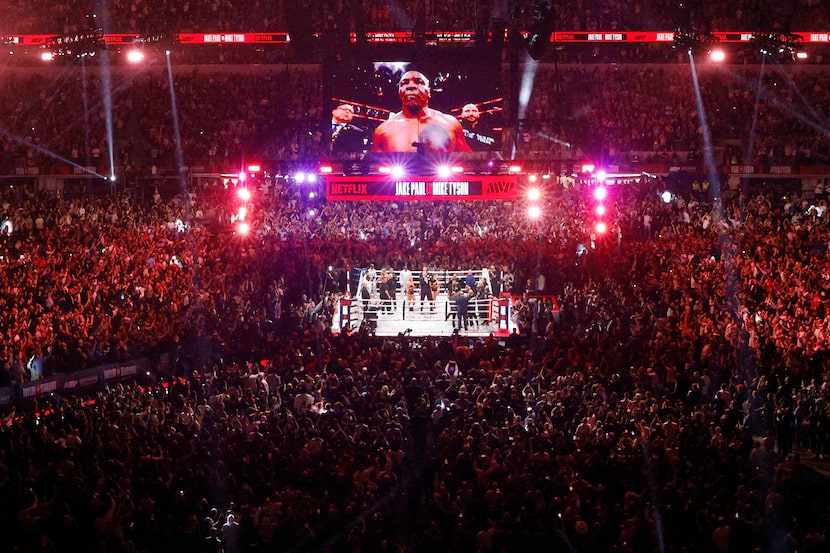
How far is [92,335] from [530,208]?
588 inches

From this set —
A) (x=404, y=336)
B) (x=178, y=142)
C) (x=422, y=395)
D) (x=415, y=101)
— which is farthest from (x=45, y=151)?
(x=422, y=395)

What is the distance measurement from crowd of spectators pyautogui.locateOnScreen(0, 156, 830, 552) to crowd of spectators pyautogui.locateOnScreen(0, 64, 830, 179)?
2.46m

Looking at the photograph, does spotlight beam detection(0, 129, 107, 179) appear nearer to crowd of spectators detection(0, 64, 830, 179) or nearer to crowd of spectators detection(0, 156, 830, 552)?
crowd of spectators detection(0, 64, 830, 179)

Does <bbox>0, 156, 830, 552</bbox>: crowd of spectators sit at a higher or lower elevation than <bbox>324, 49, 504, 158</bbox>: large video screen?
lower

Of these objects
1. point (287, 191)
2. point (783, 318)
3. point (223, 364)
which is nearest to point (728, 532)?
point (783, 318)

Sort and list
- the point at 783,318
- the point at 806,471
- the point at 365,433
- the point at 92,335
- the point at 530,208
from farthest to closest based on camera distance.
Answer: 1. the point at 530,208
2. the point at 92,335
3. the point at 783,318
4. the point at 806,471
5. the point at 365,433

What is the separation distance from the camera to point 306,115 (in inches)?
1282

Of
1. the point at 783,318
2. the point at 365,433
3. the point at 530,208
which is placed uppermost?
the point at 530,208

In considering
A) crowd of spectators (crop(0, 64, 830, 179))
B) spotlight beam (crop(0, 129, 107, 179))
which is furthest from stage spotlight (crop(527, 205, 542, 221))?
spotlight beam (crop(0, 129, 107, 179))

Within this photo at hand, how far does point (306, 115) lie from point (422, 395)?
20.5 metres

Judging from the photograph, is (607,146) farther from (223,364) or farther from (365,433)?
(365,433)

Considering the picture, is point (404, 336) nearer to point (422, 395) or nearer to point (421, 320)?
point (421, 320)

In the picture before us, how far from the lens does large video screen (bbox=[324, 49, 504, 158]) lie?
925 inches

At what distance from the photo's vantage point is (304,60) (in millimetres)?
33781
